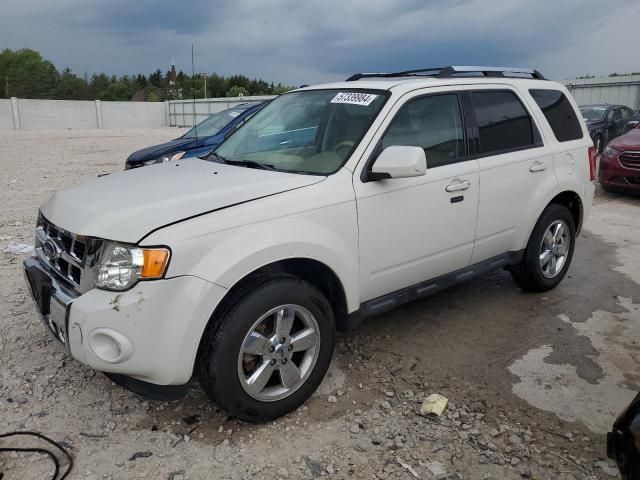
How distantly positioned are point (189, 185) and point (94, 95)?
9728 centimetres

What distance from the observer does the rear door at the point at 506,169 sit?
3.88 metres

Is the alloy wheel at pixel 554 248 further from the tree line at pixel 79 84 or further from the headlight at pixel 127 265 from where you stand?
the tree line at pixel 79 84

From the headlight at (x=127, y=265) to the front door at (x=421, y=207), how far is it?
1.19 meters

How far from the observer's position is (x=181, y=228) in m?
2.52

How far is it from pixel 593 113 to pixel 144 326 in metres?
15.1

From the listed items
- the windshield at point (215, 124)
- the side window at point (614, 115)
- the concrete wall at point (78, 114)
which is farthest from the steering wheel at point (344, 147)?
the concrete wall at point (78, 114)

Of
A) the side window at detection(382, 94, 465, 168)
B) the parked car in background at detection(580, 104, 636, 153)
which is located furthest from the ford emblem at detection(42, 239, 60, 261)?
the parked car in background at detection(580, 104, 636, 153)

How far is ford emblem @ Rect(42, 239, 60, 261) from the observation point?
9.46 feet

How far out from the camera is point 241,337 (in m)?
2.64

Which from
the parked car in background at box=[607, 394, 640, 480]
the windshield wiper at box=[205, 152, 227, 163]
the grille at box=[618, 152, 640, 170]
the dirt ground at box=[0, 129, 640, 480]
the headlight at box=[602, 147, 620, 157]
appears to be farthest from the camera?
the headlight at box=[602, 147, 620, 157]

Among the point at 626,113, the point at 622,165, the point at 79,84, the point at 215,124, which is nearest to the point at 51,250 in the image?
the point at 215,124

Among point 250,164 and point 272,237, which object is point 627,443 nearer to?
point 272,237

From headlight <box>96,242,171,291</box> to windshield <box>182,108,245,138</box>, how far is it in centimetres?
686

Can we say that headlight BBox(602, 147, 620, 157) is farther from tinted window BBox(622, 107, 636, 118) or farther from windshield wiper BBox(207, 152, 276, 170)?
windshield wiper BBox(207, 152, 276, 170)
